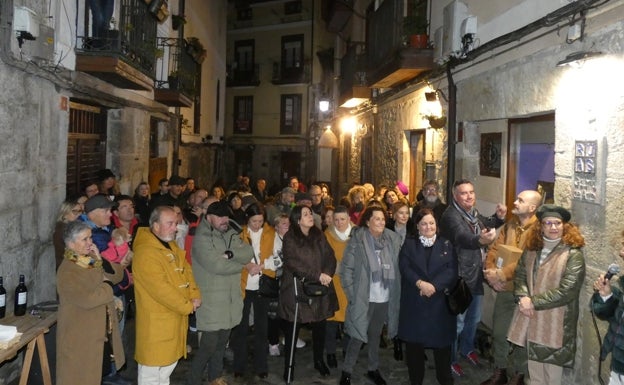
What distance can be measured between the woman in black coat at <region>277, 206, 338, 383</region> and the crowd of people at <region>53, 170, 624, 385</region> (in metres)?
0.01

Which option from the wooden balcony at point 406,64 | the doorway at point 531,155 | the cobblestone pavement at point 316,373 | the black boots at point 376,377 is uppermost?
the wooden balcony at point 406,64

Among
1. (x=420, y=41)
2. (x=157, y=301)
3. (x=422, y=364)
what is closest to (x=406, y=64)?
(x=420, y=41)

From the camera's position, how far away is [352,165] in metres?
16.7

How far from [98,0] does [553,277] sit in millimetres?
6853

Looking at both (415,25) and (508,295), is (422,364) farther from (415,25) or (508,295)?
(415,25)

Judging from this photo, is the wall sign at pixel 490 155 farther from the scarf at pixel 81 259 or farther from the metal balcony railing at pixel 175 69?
the metal balcony railing at pixel 175 69

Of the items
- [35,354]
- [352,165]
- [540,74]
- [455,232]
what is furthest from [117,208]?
[352,165]

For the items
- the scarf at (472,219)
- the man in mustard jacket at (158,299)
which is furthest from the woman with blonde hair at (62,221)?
the scarf at (472,219)

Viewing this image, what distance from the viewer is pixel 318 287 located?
509 centimetres

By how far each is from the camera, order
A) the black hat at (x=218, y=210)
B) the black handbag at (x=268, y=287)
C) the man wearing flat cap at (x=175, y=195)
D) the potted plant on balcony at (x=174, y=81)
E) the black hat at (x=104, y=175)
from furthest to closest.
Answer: the potted plant on balcony at (x=174, y=81) < the man wearing flat cap at (x=175, y=195) < the black hat at (x=104, y=175) < the black handbag at (x=268, y=287) < the black hat at (x=218, y=210)

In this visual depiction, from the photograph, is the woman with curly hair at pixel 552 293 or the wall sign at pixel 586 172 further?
the wall sign at pixel 586 172

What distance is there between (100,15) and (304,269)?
16.2 feet

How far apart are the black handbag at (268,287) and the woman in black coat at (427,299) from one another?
135 cm

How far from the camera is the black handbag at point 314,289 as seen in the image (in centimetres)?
507
